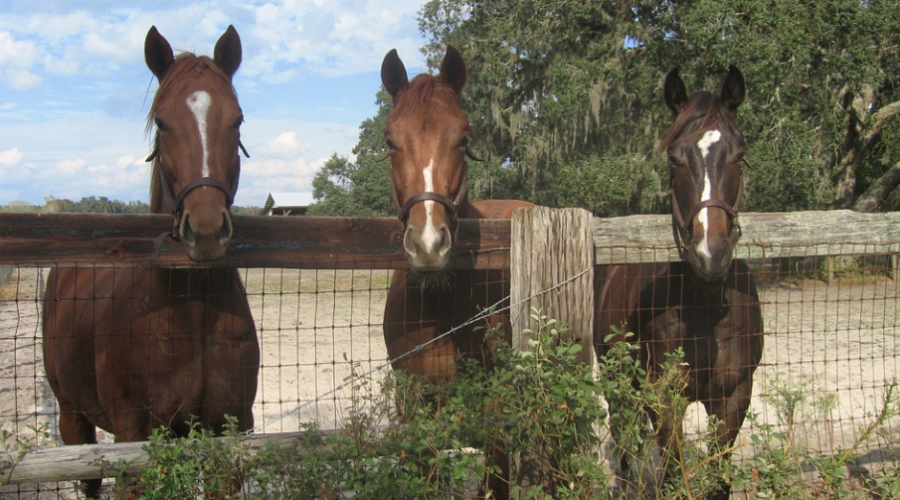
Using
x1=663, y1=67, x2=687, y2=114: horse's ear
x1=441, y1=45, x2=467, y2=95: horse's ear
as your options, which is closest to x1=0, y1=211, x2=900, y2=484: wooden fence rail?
x1=441, y1=45, x2=467, y2=95: horse's ear

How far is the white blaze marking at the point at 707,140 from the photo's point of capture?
10.3 feet

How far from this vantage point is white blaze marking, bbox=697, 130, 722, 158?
3145 millimetres

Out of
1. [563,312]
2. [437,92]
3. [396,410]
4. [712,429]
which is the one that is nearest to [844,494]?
[712,429]

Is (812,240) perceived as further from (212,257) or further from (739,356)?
(212,257)

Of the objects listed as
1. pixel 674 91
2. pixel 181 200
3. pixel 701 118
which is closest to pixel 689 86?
pixel 674 91

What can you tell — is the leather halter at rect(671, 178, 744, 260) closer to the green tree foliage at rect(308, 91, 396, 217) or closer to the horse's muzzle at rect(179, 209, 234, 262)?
the horse's muzzle at rect(179, 209, 234, 262)

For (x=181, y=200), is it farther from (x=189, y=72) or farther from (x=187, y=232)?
(x=189, y=72)

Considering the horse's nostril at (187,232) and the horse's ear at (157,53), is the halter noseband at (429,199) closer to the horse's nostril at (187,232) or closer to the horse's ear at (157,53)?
the horse's nostril at (187,232)

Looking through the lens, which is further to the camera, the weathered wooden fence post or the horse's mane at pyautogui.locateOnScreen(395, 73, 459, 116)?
the horse's mane at pyautogui.locateOnScreen(395, 73, 459, 116)

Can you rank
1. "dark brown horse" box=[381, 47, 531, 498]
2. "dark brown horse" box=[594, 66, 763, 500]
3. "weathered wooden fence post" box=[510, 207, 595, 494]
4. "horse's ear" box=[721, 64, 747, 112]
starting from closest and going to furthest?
"dark brown horse" box=[381, 47, 531, 498]
"weathered wooden fence post" box=[510, 207, 595, 494]
"dark brown horse" box=[594, 66, 763, 500]
"horse's ear" box=[721, 64, 747, 112]

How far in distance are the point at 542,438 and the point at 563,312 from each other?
52cm

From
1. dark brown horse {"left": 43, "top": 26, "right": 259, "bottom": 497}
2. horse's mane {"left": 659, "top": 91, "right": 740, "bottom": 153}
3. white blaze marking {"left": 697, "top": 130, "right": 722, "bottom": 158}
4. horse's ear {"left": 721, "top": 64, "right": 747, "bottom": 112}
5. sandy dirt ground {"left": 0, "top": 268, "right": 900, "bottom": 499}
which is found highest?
horse's ear {"left": 721, "top": 64, "right": 747, "bottom": 112}

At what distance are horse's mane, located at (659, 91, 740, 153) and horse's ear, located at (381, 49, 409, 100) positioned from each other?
1359 mm

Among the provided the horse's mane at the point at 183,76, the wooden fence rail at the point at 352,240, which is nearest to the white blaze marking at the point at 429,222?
the wooden fence rail at the point at 352,240
